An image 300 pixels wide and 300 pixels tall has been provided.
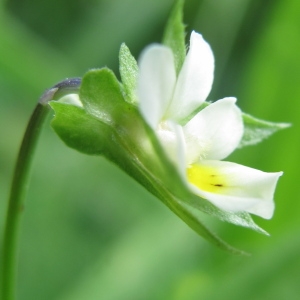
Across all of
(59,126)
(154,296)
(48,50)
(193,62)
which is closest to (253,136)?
(193,62)

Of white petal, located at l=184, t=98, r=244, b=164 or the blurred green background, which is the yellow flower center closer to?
white petal, located at l=184, t=98, r=244, b=164

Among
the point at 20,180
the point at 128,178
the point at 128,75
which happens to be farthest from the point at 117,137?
the point at 128,178

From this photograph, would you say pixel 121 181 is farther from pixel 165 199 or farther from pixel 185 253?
pixel 165 199

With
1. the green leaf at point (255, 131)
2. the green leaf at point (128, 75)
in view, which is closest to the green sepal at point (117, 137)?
the green leaf at point (128, 75)

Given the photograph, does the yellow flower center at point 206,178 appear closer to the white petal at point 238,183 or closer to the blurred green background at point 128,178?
the white petal at point 238,183

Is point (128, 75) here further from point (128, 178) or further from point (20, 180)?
point (128, 178)
